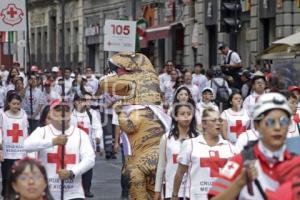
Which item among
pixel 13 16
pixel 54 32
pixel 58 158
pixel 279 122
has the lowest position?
pixel 58 158

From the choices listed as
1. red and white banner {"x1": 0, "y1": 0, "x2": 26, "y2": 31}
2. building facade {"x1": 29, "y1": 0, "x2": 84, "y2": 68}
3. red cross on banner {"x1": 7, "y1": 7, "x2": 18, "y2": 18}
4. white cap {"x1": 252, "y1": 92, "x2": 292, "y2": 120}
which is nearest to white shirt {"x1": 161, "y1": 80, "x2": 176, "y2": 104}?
red and white banner {"x1": 0, "y1": 0, "x2": 26, "y2": 31}

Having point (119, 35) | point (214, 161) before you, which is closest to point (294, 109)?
point (214, 161)

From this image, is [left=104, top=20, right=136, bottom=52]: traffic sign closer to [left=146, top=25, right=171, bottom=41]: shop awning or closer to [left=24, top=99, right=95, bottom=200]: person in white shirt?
[left=24, top=99, right=95, bottom=200]: person in white shirt

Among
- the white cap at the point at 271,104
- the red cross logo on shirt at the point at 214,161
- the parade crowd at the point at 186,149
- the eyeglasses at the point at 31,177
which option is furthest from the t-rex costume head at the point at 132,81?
the white cap at the point at 271,104

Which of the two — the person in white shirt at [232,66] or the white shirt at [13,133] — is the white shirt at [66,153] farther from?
the person in white shirt at [232,66]

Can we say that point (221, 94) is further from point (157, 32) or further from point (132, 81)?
point (157, 32)

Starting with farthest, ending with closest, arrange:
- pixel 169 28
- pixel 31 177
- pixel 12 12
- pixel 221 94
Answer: pixel 169 28 < pixel 221 94 < pixel 12 12 < pixel 31 177

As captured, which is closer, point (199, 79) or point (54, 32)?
point (199, 79)

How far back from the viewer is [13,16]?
22.7 m

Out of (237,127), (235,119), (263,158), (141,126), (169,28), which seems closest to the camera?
(263,158)

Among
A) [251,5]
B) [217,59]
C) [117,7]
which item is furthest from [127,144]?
[117,7]

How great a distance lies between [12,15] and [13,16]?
1.1 inches

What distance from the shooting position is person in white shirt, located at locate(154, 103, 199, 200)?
10805 mm

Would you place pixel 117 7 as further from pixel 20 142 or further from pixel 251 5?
pixel 20 142
